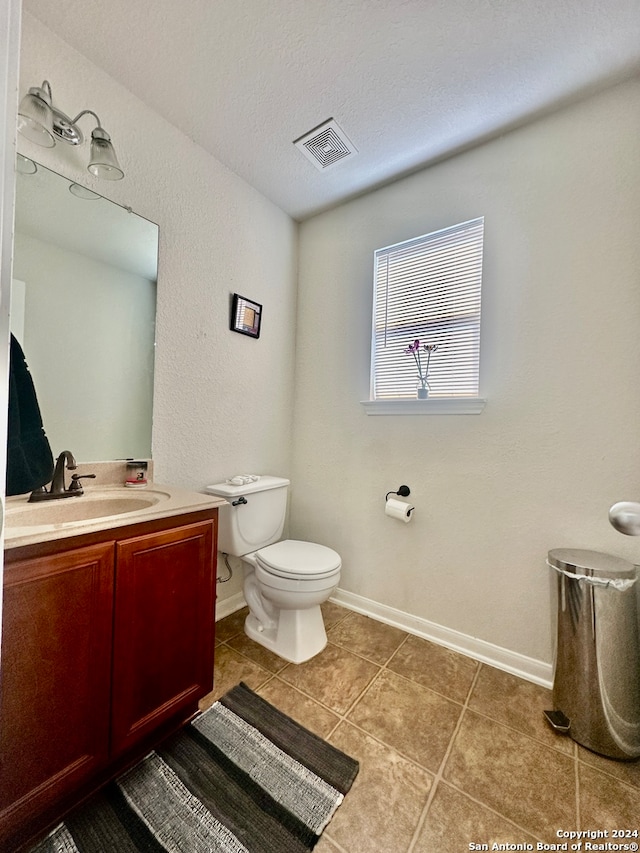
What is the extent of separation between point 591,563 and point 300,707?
1.25 metres

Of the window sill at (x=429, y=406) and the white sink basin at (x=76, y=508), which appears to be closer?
the white sink basin at (x=76, y=508)

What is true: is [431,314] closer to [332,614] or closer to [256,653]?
[332,614]

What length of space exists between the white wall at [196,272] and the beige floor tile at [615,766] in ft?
5.49

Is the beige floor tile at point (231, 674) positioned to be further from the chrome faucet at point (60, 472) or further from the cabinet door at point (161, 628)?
the chrome faucet at point (60, 472)

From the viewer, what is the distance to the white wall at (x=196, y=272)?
4.41 feet

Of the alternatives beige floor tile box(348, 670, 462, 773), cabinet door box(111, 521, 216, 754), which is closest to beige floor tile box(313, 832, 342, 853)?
beige floor tile box(348, 670, 462, 773)

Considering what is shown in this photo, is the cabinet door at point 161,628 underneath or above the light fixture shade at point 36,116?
underneath

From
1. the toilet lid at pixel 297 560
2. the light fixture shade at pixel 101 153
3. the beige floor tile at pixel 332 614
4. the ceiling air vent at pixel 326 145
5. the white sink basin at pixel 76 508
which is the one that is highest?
the ceiling air vent at pixel 326 145

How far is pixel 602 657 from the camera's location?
1197 millimetres

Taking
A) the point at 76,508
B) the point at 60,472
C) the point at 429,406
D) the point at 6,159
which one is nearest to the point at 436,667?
the point at 429,406

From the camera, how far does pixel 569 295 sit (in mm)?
1464

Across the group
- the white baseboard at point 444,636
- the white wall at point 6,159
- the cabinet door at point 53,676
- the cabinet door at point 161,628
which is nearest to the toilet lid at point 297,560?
the cabinet door at point 161,628

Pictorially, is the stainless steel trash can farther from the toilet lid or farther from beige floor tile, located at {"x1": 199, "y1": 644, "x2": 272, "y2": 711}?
beige floor tile, located at {"x1": 199, "y1": 644, "x2": 272, "y2": 711}

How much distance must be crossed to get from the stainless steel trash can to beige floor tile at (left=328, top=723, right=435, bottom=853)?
625mm
